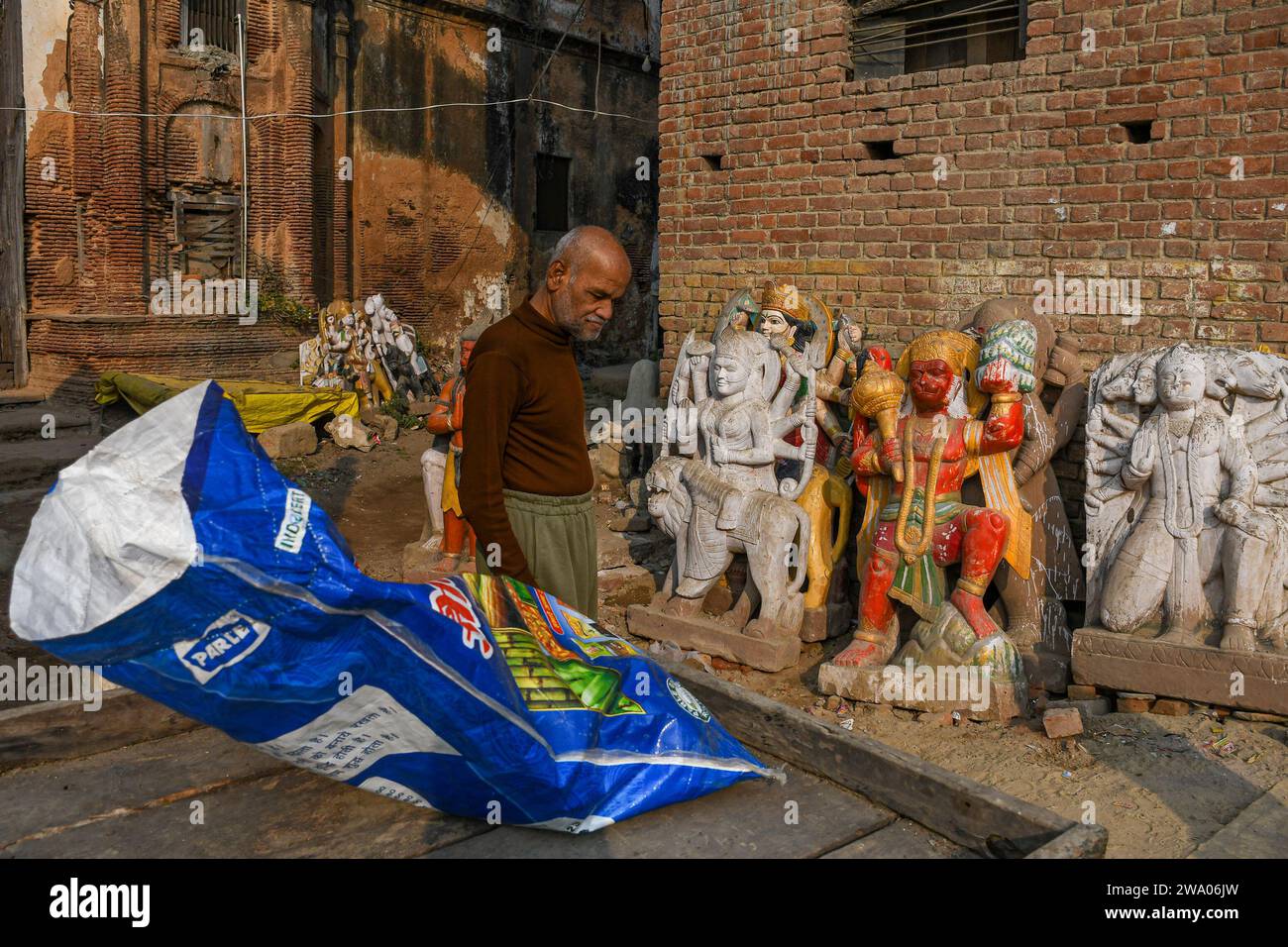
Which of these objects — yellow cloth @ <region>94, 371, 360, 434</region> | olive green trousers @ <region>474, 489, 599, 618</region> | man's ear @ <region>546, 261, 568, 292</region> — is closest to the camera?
man's ear @ <region>546, 261, 568, 292</region>

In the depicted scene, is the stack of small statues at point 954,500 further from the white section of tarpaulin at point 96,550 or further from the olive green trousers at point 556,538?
the white section of tarpaulin at point 96,550

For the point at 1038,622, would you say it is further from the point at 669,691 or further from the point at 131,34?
the point at 131,34

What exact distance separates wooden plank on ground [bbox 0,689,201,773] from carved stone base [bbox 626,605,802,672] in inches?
136

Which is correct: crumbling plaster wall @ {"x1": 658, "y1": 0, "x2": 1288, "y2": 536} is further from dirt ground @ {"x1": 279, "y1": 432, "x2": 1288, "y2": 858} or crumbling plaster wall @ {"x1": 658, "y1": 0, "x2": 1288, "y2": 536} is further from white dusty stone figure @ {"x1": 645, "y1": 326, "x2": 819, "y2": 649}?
dirt ground @ {"x1": 279, "y1": 432, "x2": 1288, "y2": 858}

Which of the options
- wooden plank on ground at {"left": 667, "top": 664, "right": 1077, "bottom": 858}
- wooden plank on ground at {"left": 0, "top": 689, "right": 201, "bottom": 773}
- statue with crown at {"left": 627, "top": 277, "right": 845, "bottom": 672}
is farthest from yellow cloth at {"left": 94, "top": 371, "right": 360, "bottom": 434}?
wooden plank on ground at {"left": 667, "top": 664, "right": 1077, "bottom": 858}

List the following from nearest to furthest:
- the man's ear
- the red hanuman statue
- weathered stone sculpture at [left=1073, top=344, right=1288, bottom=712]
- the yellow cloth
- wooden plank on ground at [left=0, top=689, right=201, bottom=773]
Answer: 1. wooden plank on ground at [left=0, top=689, right=201, bottom=773]
2. the man's ear
3. weathered stone sculpture at [left=1073, top=344, right=1288, bottom=712]
4. the red hanuman statue
5. the yellow cloth

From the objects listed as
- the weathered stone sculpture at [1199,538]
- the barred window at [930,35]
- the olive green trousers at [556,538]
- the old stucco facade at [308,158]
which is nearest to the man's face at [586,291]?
the olive green trousers at [556,538]

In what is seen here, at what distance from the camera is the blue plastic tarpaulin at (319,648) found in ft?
7.75

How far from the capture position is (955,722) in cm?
557

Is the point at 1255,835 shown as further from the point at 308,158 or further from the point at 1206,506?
Result: the point at 308,158

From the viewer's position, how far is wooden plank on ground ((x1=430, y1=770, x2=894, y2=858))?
280 cm

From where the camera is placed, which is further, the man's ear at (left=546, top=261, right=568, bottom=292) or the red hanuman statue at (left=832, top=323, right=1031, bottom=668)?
the red hanuman statue at (left=832, top=323, right=1031, bottom=668)

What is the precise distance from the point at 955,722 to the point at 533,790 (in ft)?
10.9

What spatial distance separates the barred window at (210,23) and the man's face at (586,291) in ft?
43.0
